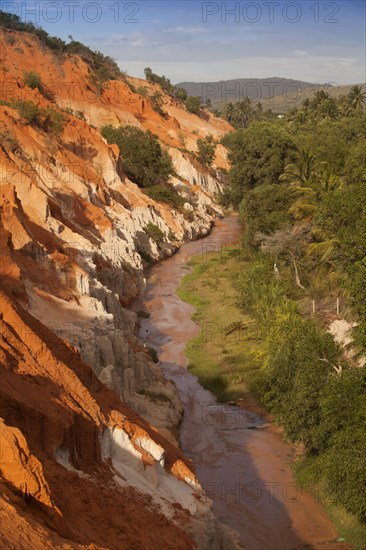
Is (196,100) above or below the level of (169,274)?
above

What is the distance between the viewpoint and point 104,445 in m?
12.8

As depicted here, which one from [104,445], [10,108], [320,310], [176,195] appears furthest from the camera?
[176,195]

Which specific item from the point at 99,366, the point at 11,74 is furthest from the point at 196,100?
the point at 99,366

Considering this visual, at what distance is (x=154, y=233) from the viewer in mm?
45781

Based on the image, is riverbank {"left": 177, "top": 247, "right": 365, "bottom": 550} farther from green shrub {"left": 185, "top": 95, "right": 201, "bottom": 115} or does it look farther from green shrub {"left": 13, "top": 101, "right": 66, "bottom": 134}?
green shrub {"left": 185, "top": 95, "right": 201, "bottom": 115}

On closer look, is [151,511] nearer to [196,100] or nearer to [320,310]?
[320,310]

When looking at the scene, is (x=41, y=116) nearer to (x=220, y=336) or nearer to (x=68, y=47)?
(x=220, y=336)

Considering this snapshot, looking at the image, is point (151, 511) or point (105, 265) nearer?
point (151, 511)

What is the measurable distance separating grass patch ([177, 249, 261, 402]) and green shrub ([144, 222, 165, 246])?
4.21 m

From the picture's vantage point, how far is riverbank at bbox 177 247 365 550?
1664 cm

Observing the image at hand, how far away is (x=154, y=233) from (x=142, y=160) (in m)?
10.9

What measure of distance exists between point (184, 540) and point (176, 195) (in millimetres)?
45847

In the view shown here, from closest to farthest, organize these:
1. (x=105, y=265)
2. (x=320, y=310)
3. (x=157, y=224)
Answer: (x=320, y=310) → (x=105, y=265) → (x=157, y=224)

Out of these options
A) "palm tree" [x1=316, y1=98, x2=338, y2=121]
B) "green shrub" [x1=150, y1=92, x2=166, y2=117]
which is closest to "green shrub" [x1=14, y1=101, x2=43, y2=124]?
"palm tree" [x1=316, y1=98, x2=338, y2=121]
